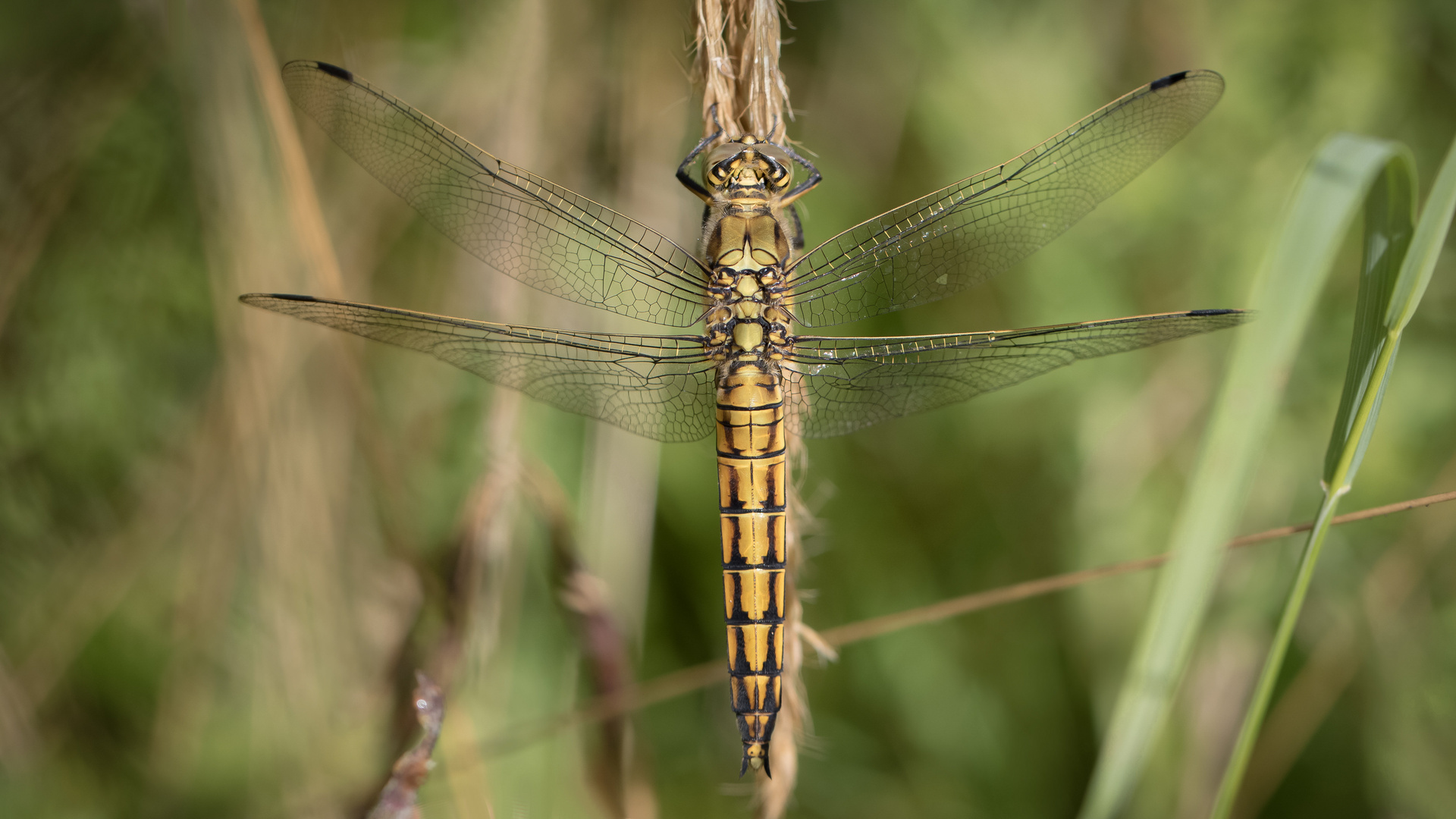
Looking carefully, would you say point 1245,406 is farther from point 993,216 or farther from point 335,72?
point 335,72

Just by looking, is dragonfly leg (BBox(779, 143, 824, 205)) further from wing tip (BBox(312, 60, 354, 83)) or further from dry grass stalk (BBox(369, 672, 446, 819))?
dry grass stalk (BBox(369, 672, 446, 819))

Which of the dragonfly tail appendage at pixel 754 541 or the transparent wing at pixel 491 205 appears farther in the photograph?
the transparent wing at pixel 491 205

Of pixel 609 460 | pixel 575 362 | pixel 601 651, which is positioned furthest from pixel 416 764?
pixel 609 460

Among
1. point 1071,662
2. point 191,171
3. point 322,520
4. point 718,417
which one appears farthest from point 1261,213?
point 191,171

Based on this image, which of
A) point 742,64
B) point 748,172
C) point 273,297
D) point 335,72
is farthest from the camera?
point 748,172

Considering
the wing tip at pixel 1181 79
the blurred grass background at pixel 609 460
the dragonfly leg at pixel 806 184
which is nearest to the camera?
the wing tip at pixel 1181 79

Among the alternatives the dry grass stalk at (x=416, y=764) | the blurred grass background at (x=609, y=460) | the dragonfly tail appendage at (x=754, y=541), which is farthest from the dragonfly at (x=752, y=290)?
the dry grass stalk at (x=416, y=764)

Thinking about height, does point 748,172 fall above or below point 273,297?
above

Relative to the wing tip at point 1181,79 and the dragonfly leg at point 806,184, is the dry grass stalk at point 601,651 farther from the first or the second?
the wing tip at point 1181,79
